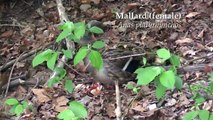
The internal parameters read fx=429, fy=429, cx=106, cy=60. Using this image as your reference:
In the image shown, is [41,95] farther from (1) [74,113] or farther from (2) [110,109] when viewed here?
(1) [74,113]

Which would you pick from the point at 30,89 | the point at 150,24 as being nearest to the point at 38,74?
the point at 30,89

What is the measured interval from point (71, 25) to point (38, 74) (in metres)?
1.83

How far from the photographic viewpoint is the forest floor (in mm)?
3227

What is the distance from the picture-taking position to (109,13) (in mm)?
4676

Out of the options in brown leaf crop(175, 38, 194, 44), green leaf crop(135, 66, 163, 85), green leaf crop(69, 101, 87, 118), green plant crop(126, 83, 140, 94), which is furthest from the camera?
brown leaf crop(175, 38, 194, 44)

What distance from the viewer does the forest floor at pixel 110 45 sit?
3227 millimetres

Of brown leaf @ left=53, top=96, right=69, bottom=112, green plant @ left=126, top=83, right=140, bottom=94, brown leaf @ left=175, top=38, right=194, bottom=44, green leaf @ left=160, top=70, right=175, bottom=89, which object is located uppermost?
green leaf @ left=160, top=70, right=175, bottom=89

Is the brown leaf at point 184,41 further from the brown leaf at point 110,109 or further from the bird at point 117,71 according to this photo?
the brown leaf at point 110,109

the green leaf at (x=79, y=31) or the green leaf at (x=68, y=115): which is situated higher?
the green leaf at (x=79, y=31)

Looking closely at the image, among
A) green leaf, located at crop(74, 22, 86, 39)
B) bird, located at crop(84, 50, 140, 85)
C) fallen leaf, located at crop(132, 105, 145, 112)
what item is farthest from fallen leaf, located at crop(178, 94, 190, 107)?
green leaf, located at crop(74, 22, 86, 39)

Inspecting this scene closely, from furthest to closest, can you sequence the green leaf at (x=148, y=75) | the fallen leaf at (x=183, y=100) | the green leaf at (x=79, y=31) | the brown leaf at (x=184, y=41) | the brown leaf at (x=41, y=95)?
the brown leaf at (x=184, y=41) < the brown leaf at (x=41, y=95) < the fallen leaf at (x=183, y=100) < the green leaf at (x=79, y=31) < the green leaf at (x=148, y=75)

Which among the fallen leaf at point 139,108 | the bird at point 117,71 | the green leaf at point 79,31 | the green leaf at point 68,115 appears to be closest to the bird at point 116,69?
the bird at point 117,71

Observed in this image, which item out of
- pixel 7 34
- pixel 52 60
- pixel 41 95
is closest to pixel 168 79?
pixel 52 60

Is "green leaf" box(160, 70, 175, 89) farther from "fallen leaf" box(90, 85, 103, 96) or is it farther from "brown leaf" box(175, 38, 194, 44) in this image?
"brown leaf" box(175, 38, 194, 44)
